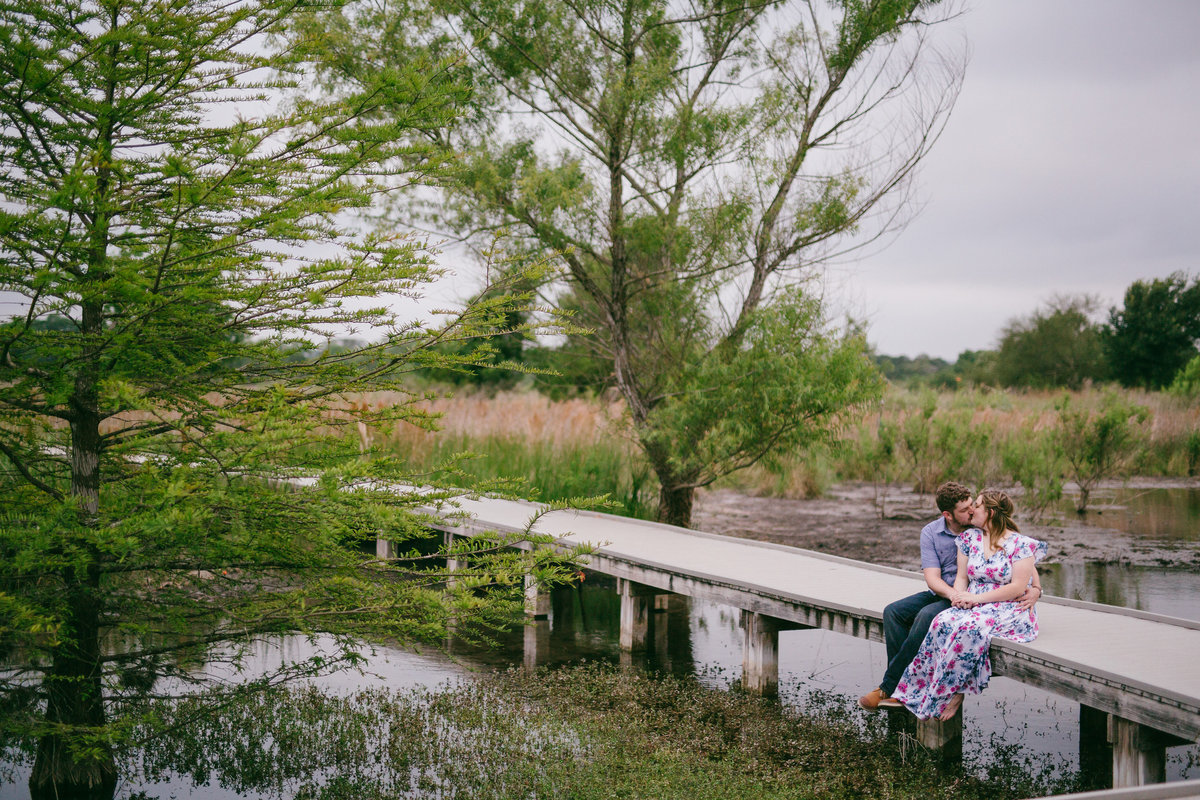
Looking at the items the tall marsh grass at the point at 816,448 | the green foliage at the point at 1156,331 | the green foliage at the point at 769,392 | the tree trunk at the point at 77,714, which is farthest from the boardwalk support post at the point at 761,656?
the green foliage at the point at 1156,331

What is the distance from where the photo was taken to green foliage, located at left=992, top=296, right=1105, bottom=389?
3488 cm

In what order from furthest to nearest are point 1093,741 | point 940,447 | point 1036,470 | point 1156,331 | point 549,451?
point 1156,331, point 940,447, point 1036,470, point 549,451, point 1093,741

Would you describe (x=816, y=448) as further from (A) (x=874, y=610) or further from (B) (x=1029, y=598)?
(B) (x=1029, y=598)

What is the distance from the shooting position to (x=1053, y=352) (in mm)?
35469

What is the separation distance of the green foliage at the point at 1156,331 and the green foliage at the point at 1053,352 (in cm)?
178

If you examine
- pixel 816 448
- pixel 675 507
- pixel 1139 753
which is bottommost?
pixel 1139 753

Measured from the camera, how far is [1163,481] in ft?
61.0

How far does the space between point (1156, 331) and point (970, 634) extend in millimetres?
30597

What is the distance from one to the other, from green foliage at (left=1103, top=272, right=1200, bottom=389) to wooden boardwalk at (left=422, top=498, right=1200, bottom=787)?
89.8ft

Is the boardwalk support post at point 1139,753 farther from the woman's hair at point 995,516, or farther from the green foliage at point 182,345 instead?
the green foliage at point 182,345

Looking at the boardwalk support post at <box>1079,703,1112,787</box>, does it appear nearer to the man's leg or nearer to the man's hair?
the man's leg

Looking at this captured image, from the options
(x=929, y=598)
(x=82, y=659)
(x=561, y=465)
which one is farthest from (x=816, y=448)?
(x=82, y=659)

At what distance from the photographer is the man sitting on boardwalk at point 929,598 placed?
5445 mm

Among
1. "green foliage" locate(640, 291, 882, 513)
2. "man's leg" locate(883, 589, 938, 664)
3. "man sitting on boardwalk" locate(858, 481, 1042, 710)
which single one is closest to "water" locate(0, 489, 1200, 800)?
"man sitting on boardwalk" locate(858, 481, 1042, 710)
